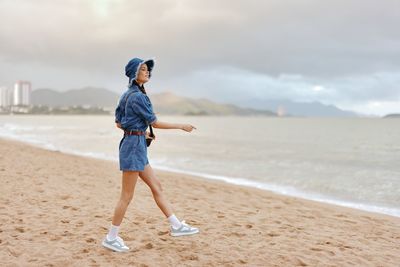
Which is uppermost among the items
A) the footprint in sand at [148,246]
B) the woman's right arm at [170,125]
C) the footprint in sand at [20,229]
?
the woman's right arm at [170,125]

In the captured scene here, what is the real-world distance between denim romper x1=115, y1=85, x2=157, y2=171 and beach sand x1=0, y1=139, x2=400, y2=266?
1.00 meters

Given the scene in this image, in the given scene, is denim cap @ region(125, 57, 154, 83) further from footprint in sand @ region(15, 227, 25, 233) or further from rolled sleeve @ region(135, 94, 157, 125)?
footprint in sand @ region(15, 227, 25, 233)

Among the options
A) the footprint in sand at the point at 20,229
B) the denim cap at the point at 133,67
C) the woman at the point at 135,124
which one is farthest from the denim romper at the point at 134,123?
the footprint in sand at the point at 20,229

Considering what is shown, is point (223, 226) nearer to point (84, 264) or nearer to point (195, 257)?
point (195, 257)

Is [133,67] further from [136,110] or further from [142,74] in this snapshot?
[136,110]

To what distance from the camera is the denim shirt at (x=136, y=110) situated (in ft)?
12.8

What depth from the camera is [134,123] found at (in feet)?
13.1

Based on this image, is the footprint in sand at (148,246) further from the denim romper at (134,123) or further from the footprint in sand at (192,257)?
the denim romper at (134,123)

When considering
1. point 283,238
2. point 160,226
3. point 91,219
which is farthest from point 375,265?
point 91,219

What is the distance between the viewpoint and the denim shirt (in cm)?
392

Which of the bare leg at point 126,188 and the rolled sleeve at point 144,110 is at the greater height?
the rolled sleeve at point 144,110

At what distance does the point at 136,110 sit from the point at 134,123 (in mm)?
149

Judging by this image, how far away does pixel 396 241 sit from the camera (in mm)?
5555

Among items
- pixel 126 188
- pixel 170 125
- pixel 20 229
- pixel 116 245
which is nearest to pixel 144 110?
pixel 170 125
